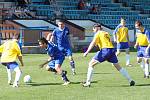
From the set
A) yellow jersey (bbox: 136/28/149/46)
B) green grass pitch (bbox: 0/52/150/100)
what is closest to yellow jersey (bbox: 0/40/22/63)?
green grass pitch (bbox: 0/52/150/100)

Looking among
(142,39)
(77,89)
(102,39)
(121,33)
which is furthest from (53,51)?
(121,33)

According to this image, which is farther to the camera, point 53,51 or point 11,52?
point 53,51

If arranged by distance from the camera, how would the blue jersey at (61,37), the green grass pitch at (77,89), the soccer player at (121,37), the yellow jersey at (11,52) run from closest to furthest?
the green grass pitch at (77,89)
the yellow jersey at (11,52)
the blue jersey at (61,37)
the soccer player at (121,37)

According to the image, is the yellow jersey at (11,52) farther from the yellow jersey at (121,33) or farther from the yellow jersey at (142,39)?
the yellow jersey at (121,33)

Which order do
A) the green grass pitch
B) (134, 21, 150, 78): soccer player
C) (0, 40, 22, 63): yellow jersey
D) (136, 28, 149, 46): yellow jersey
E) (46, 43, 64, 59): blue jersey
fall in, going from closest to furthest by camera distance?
the green grass pitch → (0, 40, 22, 63): yellow jersey → (46, 43, 64, 59): blue jersey → (134, 21, 150, 78): soccer player → (136, 28, 149, 46): yellow jersey

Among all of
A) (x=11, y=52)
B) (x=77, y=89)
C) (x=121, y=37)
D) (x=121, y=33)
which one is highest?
(x=11, y=52)

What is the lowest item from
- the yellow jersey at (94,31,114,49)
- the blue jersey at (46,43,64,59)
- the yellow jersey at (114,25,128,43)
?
the yellow jersey at (114,25,128,43)

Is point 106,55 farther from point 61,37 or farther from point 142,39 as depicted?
Answer: point 61,37

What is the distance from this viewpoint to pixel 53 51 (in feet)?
50.6

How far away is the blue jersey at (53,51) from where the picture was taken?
1534cm

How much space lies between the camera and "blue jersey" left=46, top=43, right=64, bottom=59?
50.3 ft

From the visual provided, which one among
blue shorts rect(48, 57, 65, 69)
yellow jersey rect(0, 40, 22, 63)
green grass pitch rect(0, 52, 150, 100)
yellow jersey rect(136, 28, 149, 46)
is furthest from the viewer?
yellow jersey rect(136, 28, 149, 46)

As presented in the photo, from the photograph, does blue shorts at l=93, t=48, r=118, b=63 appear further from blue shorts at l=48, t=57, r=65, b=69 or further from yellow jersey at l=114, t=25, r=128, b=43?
yellow jersey at l=114, t=25, r=128, b=43

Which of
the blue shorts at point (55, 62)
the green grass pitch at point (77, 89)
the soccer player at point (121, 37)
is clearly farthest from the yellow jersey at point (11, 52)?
the soccer player at point (121, 37)
